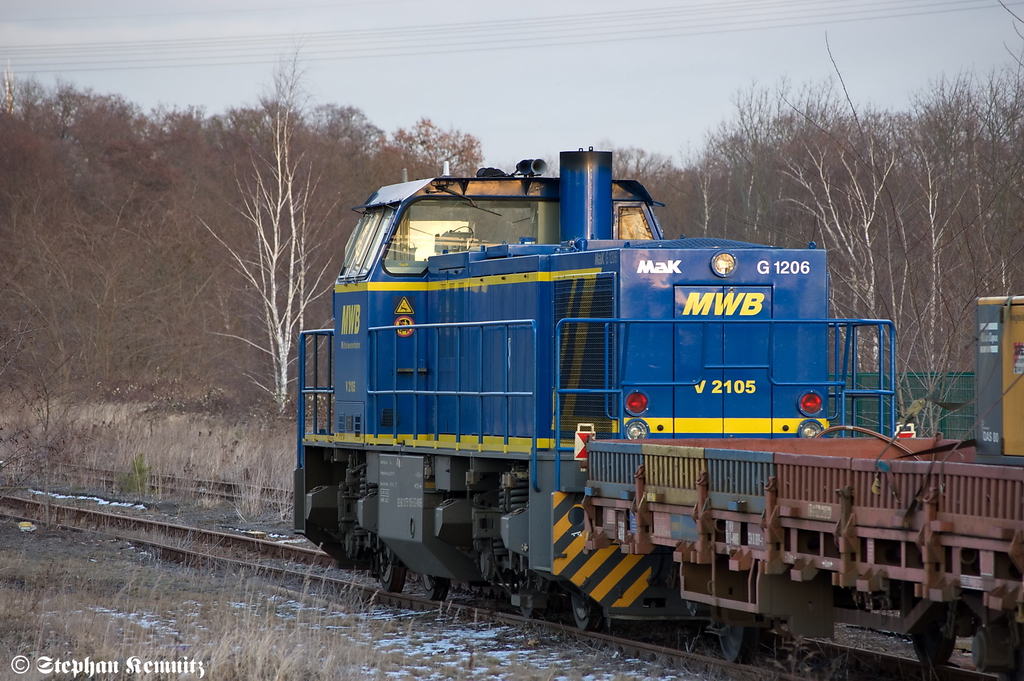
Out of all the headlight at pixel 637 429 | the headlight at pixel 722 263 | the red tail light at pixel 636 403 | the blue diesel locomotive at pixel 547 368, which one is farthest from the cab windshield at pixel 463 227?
the headlight at pixel 637 429

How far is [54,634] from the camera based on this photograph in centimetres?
734

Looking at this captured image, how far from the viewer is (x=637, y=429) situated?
7789mm

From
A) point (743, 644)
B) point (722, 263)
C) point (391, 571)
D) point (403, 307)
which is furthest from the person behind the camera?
point (391, 571)

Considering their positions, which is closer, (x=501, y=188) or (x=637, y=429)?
(x=637, y=429)

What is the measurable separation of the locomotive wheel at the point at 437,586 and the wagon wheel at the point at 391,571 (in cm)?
31

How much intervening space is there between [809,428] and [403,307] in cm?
359

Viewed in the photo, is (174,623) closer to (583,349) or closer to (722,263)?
(583,349)

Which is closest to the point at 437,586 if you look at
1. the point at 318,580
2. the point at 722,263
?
the point at 318,580

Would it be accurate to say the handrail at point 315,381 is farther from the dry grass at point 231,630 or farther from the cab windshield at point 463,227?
the dry grass at point 231,630

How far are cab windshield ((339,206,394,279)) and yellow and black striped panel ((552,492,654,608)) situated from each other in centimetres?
328

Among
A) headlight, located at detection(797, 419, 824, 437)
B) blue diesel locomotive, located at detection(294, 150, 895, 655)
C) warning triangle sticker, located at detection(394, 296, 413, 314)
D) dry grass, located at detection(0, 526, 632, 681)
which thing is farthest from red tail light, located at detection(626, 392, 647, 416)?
warning triangle sticker, located at detection(394, 296, 413, 314)

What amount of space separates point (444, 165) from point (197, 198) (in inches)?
1160

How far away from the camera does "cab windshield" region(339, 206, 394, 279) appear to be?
32.3 feet

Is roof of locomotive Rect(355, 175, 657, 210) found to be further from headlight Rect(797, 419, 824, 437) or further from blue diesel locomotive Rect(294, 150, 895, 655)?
headlight Rect(797, 419, 824, 437)
